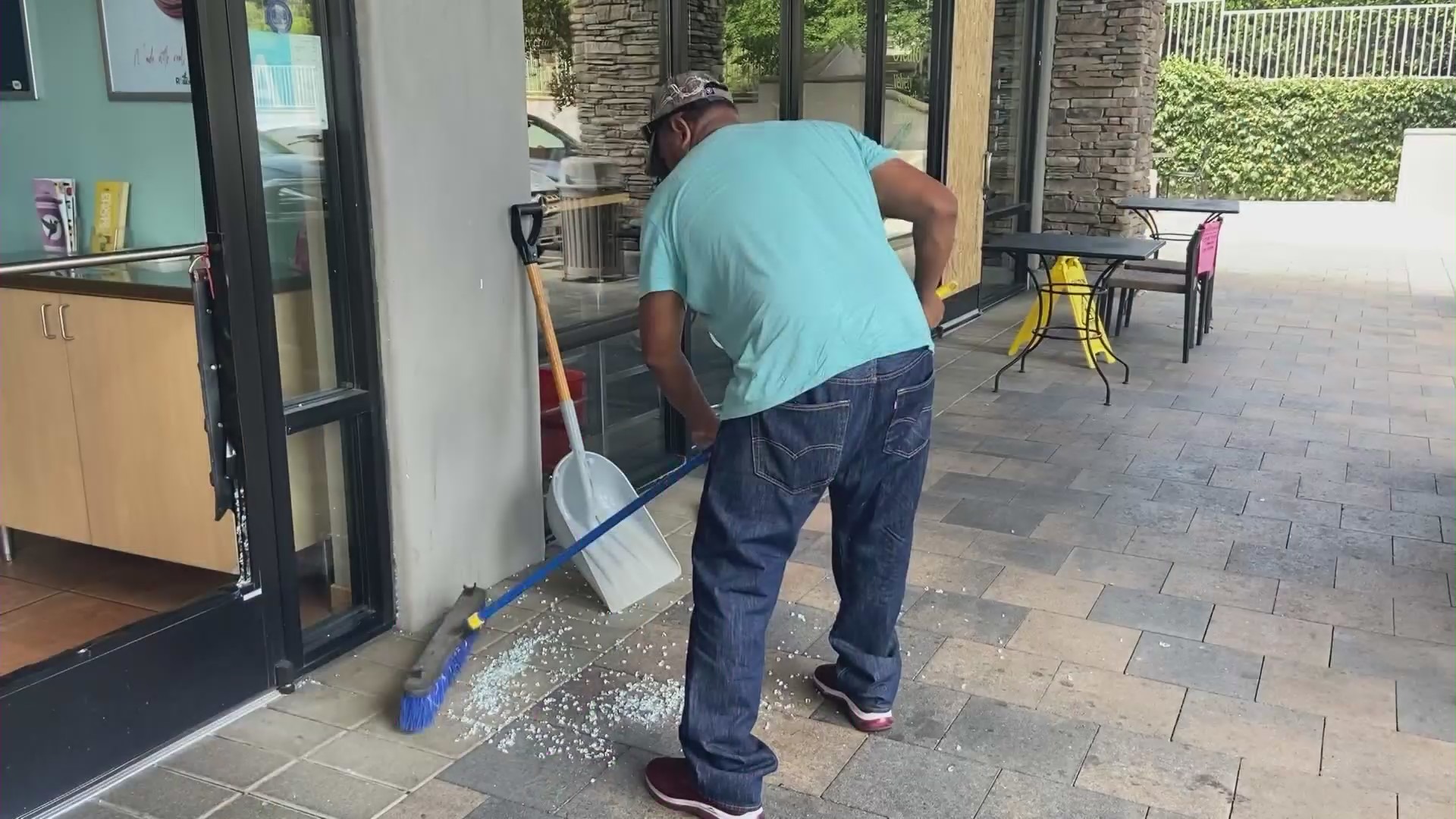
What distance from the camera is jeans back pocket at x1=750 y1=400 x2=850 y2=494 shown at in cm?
214

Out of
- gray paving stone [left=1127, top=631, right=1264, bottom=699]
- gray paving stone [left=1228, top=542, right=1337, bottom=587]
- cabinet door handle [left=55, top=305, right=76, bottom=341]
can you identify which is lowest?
gray paving stone [left=1127, top=631, right=1264, bottom=699]

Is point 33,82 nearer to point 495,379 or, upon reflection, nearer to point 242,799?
point 495,379

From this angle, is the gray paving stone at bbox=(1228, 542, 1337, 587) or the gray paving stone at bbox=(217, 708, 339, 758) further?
the gray paving stone at bbox=(1228, 542, 1337, 587)

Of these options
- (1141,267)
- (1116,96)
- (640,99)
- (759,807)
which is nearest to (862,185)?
(759,807)

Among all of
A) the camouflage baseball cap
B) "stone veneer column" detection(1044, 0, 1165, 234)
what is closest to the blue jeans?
the camouflage baseball cap

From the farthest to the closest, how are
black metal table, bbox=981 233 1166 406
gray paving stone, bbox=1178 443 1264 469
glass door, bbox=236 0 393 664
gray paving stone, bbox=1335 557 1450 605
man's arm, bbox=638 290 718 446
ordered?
black metal table, bbox=981 233 1166 406 → gray paving stone, bbox=1178 443 1264 469 → gray paving stone, bbox=1335 557 1450 605 → glass door, bbox=236 0 393 664 → man's arm, bbox=638 290 718 446

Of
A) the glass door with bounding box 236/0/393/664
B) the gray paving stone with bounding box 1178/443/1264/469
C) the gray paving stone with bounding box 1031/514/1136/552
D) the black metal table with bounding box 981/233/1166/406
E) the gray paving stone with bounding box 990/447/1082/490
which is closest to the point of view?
the glass door with bounding box 236/0/393/664

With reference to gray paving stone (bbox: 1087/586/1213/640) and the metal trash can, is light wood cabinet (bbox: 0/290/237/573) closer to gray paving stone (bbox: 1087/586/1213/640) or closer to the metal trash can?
the metal trash can

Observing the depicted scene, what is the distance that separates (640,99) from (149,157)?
1.60 m

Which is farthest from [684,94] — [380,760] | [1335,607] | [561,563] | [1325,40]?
[1325,40]

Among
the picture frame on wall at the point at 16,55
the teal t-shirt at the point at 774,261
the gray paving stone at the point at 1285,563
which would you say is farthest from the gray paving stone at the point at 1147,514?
the picture frame on wall at the point at 16,55

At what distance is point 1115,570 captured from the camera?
11.7ft

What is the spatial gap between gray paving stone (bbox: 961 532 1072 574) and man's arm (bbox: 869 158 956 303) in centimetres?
150

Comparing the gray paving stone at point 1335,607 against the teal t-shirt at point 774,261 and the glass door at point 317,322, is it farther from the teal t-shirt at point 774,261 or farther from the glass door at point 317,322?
the glass door at point 317,322
